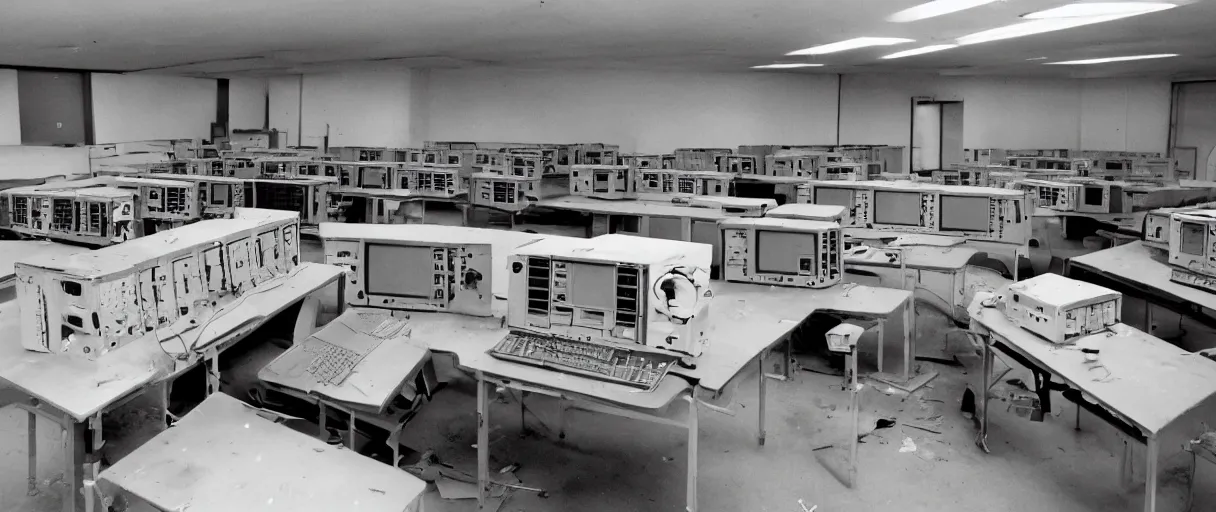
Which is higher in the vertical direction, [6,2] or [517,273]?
[6,2]

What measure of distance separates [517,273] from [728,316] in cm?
129

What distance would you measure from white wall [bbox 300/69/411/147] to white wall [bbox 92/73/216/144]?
6.87ft

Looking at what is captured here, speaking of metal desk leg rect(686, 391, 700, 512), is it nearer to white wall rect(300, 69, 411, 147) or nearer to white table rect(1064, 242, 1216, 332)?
white table rect(1064, 242, 1216, 332)

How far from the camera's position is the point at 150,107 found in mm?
14422

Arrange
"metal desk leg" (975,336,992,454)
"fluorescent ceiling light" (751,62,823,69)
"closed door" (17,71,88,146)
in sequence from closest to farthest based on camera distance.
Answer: "metal desk leg" (975,336,992,454), "fluorescent ceiling light" (751,62,823,69), "closed door" (17,71,88,146)

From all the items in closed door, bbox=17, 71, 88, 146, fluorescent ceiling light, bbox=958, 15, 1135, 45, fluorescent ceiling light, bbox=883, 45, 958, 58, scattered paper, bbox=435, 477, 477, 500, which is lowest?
scattered paper, bbox=435, 477, 477, 500

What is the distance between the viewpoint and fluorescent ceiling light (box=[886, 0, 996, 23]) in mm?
5838

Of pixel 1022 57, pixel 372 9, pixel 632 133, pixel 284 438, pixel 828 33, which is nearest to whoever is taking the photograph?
pixel 284 438

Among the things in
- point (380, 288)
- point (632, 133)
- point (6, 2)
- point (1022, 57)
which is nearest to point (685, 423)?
point (380, 288)

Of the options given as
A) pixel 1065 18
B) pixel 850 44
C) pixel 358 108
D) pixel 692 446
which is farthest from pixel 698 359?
pixel 358 108

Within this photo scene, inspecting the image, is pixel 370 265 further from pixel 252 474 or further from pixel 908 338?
pixel 908 338

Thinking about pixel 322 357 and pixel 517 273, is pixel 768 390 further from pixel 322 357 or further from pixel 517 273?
pixel 322 357

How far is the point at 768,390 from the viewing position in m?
5.21

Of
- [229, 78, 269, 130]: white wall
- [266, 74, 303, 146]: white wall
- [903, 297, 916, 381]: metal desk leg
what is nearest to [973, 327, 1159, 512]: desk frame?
[903, 297, 916, 381]: metal desk leg
